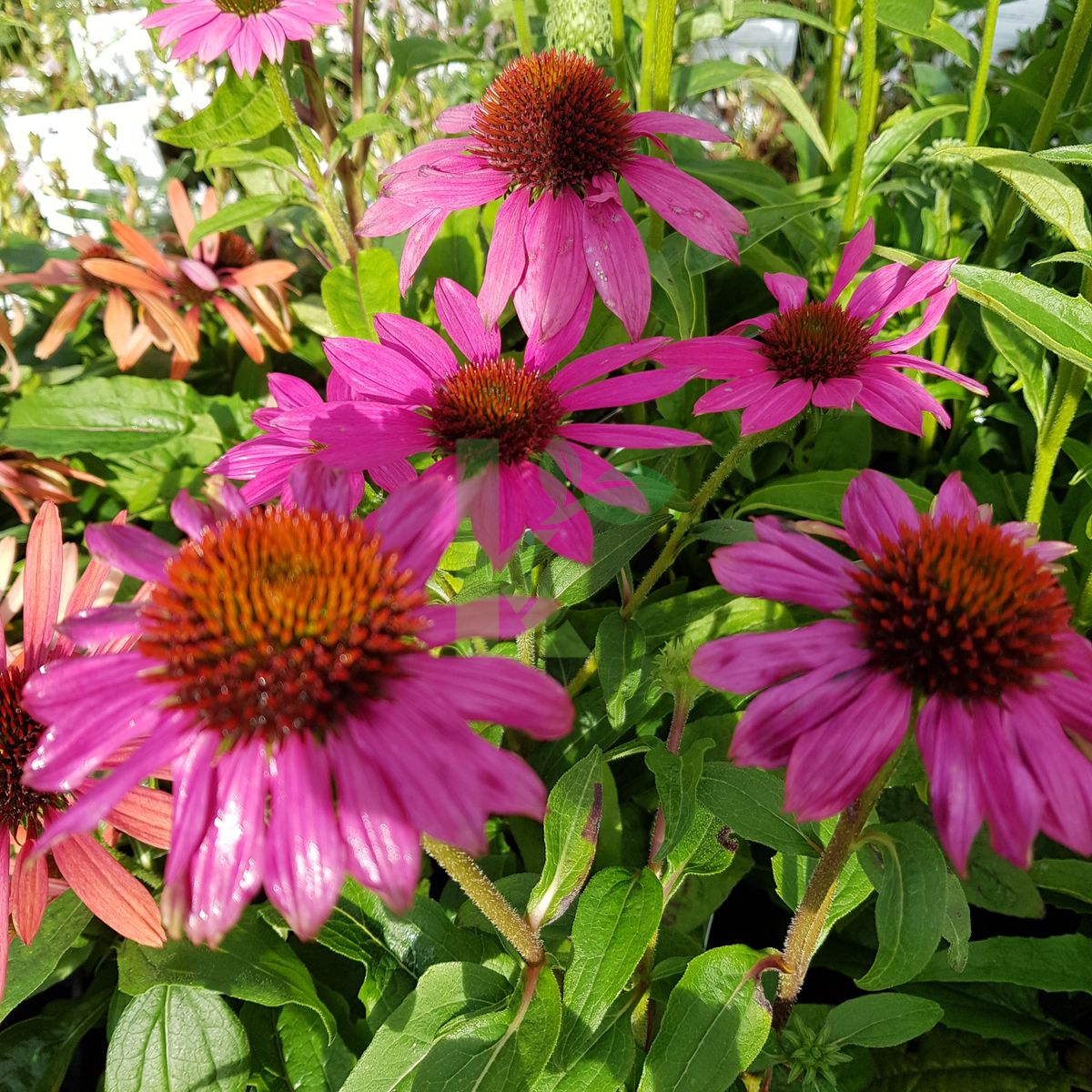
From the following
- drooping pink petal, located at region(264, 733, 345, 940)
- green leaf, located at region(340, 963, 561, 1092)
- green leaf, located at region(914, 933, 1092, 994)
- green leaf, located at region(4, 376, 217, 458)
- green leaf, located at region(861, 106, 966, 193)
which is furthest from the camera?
green leaf, located at region(4, 376, 217, 458)

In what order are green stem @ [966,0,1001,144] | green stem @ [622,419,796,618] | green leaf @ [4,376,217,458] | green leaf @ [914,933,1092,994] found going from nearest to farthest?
green stem @ [622,419,796,618]
green leaf @ [914,933,1092,994]
green stem @ [966,0,1001,144]
green leaf @ [4,376,217,458]

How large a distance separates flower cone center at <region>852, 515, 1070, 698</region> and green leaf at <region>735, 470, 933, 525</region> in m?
0.36

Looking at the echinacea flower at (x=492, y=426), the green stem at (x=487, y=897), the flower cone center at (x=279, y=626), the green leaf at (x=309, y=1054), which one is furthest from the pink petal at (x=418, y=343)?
the green leaf at (x=309, y=1054)

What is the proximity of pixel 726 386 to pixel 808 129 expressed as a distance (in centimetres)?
61

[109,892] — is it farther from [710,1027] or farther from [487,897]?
[710,1027]

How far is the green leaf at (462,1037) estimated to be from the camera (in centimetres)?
60

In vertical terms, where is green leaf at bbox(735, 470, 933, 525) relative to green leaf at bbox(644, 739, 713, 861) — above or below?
above

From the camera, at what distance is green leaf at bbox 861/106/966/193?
102cm

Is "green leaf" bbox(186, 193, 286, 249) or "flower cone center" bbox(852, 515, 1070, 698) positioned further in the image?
"green leaf" bbox(186, 193, 286, 249)

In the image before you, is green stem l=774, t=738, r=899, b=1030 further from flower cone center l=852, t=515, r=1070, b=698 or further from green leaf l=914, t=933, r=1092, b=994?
green leaf l=914, t=933, r=1092, b=994

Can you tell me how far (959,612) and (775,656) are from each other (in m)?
0.10

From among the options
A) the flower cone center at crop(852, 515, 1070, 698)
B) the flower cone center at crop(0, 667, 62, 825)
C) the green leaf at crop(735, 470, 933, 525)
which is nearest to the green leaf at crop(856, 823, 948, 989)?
the flower cone center at crop(852, 515, 1070, 698)

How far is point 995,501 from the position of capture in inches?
43.9

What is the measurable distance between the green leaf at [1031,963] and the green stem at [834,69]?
104cm
